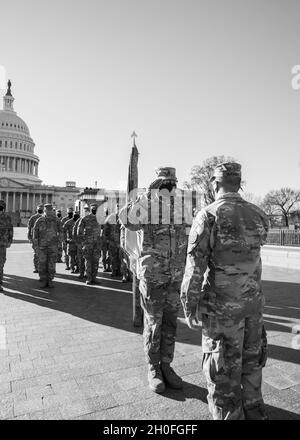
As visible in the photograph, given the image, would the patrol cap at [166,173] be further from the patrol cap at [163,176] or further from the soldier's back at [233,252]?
the soldier's back at [233,252]

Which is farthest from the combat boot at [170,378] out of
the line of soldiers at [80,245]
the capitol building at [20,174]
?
the capitol building at [20,174]

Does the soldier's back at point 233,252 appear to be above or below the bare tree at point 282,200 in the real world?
below

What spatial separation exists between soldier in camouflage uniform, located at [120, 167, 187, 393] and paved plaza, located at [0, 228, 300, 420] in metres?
0.30

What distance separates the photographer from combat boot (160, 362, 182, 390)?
3543 mm

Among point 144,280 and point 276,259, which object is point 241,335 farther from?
point 276,259

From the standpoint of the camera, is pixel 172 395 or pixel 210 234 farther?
pixel 172 395

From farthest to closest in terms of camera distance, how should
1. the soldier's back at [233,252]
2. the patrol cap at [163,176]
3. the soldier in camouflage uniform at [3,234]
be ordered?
the soldier in camouflage uniform at [3,234] < the patrol cap at [163,176] < the soldier's back at [233,252]

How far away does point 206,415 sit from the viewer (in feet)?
9.96

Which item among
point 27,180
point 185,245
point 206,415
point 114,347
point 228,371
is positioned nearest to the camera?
point 228,371

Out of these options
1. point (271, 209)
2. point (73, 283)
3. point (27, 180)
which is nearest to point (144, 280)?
point (73, 283)

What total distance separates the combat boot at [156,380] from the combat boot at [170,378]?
67 mm

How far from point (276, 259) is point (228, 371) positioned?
44.9 feet

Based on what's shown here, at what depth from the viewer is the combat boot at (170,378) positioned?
354 cm

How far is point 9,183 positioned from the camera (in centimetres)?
9975
